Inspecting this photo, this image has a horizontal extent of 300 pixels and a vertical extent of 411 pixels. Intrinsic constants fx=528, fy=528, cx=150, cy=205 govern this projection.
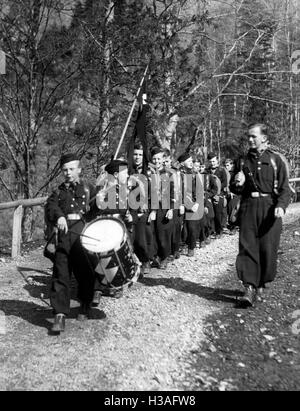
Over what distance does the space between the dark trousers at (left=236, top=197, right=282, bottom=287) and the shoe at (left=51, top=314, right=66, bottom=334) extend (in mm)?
2237

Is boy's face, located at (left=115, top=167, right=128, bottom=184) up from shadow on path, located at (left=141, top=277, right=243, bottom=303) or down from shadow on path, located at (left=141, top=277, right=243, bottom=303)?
up

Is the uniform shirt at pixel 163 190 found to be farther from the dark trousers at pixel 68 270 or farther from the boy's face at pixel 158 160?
the dark trousers at pixel 68 270

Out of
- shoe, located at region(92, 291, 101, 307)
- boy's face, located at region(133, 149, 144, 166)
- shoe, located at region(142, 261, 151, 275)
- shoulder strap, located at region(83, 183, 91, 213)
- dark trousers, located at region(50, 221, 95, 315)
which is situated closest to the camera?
dark trousers, located at region(50, 221, 95, 315)

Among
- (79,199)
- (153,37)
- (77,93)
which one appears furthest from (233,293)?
(153,37)

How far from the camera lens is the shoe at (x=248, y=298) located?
6.36m

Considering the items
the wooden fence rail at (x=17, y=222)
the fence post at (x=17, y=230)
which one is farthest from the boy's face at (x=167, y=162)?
the fence post at (x=17, y=230)

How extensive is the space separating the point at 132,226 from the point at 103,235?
7.57 feet

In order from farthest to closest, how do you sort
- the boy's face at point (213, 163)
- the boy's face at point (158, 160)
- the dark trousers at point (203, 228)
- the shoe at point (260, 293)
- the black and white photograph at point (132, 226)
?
the boy's face at point (213, 163) < the dark trousers at point (203, 228) < the boy's face at point (158, 160) < the shoe at point (260, 293) < the black and white photograph at point (132, 226)

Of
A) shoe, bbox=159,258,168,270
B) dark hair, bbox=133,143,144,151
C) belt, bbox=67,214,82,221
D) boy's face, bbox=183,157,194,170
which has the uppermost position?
dark hair, bbox=133,143,144,151

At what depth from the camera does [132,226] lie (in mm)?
7730

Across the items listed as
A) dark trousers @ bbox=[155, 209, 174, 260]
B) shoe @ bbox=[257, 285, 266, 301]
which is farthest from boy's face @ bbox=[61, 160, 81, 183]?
dark trousers @ bbox=[155, 209, 174, 260]

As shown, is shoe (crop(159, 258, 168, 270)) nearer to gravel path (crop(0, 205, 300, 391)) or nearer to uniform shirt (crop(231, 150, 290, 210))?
gravel path (crop(0, 205, 300, 391))

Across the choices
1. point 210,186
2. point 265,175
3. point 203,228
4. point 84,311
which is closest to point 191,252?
point 203,228

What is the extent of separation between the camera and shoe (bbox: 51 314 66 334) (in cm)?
530
